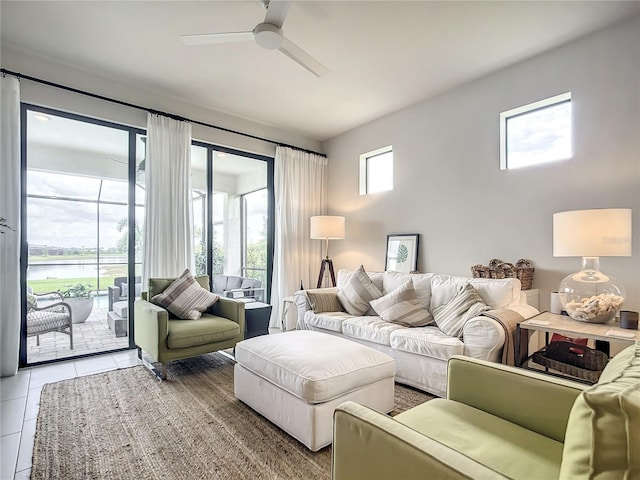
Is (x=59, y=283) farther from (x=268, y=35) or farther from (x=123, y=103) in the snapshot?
(x=268, y=35)

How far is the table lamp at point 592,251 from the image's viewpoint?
85.7 inches

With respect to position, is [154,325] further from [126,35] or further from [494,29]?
[494,29]

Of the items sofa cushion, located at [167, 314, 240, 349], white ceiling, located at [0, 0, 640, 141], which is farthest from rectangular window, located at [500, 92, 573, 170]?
sofa cushion, located at [167, 314, 240, 349]

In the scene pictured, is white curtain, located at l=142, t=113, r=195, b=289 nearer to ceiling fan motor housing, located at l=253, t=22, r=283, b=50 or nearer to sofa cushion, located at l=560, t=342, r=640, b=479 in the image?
ceiling fan motor housing, located at l=253, t=22, r=283, b=50

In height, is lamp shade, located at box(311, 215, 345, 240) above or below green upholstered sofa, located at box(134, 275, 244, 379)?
above

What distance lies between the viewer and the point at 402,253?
13.7 ft

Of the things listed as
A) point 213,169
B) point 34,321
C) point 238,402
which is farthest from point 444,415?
point 213,169

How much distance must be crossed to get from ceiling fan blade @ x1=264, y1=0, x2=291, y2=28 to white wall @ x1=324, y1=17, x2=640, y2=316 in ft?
7.54

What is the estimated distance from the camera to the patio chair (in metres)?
3.19

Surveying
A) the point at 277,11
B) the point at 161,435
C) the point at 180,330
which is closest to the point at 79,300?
the point at 180,330

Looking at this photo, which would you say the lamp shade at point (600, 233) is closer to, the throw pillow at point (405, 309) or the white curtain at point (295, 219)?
the throw pillow at point (405, 309)

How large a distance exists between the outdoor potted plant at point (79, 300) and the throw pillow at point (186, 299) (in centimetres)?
90

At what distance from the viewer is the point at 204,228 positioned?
4.34m

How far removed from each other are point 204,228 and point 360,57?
2.69 meters
